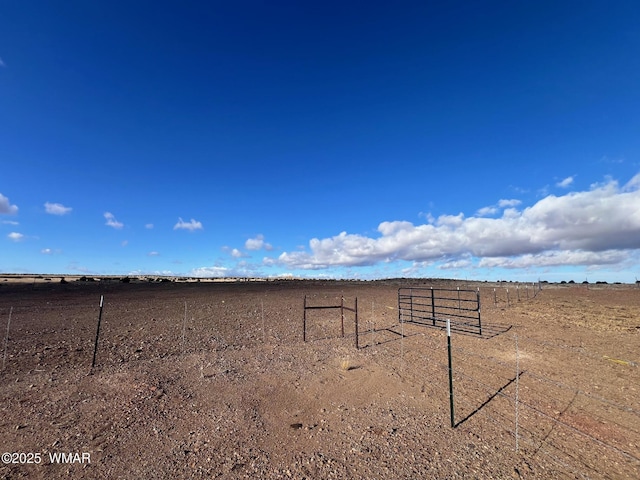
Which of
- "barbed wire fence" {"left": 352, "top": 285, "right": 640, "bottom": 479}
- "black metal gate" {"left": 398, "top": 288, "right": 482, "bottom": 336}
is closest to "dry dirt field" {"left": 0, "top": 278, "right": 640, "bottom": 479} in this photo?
"barbed wire fence" {"left": 352, "top": 285, "right": 640, "bottom": 479}

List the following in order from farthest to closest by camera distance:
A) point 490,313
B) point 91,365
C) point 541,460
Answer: point 490,313
point 91,365
point 541,460

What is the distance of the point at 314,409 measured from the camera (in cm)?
714

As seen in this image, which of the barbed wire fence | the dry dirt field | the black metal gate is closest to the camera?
the dry dirt field

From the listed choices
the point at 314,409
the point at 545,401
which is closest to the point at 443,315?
the point at 545,401

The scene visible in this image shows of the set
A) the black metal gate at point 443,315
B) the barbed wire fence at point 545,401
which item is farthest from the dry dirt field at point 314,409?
the black metal gate at point 443,315

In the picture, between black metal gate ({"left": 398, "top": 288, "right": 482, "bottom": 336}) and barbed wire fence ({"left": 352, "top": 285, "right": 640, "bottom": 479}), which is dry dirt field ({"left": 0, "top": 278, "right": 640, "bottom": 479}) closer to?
barbed wire fence ({"left": 352, "top": 285, "right": 640, "bottom": 479})

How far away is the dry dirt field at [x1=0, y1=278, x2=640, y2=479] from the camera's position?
5.16 m

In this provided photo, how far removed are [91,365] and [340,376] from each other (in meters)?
7.89

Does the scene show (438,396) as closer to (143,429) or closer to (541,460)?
(541,460)

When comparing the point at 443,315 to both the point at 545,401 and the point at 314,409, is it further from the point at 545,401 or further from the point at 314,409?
the point at 314,409

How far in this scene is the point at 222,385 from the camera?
848cm

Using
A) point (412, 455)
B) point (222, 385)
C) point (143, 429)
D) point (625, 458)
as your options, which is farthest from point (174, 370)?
point (625, 458)

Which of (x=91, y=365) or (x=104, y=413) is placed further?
(x=91, y=365)

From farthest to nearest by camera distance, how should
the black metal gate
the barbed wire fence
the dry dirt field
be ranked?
1. the black metal gate
2. the barbed wire fence
3. the dry dirt field
